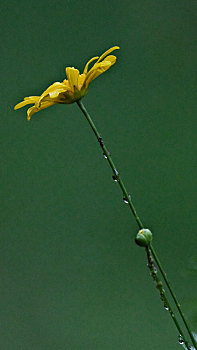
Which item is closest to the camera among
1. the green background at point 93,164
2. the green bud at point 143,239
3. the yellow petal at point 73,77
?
the green bud at point 143,239

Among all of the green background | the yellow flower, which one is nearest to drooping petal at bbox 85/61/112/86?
the yellow flower

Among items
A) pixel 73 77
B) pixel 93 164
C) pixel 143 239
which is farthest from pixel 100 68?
pixel 93 164

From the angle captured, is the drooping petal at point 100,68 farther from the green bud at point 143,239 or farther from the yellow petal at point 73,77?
the green bud at point 143,239

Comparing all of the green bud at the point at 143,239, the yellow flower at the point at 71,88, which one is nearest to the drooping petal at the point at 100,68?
the yellow flower at the point at 71,88

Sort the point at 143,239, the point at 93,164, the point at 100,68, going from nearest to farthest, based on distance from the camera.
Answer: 1. the point at 143,239
2. the point at 100,68
3. the point at 93,164

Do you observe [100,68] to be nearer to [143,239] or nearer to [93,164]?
[143,239]

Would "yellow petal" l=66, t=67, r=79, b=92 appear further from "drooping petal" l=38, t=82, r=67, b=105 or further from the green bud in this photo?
the green bud

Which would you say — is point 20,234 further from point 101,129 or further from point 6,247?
point 101,129

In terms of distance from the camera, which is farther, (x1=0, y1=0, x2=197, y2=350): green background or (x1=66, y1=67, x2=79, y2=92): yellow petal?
(x1=0, y1=0, x2=197, y2=350): green background

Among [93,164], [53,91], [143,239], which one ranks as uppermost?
[93,164]
